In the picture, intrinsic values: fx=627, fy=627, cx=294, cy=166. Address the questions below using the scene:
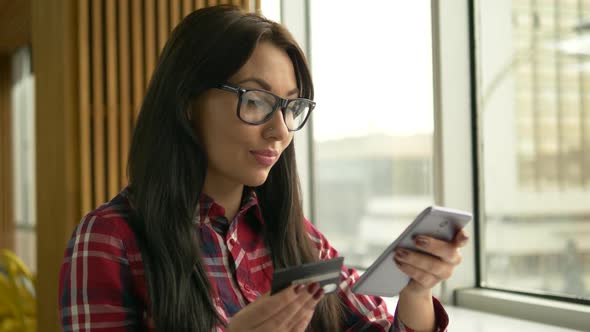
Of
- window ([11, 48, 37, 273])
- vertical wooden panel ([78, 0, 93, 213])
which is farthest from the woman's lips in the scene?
window ([11, 48, 37, 273])

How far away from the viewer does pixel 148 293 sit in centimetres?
135

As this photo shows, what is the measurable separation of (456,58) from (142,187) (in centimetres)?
144

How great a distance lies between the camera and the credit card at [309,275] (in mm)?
1129

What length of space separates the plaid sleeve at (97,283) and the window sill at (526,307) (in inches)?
52.6

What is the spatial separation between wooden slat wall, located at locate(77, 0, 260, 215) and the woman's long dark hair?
1589 mm

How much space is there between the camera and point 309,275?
115 cm

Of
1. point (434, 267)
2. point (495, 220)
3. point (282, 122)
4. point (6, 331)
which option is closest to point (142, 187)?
point (282, 122)

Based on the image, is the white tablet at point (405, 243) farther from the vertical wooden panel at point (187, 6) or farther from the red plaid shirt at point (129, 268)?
the vertical wooden panel at point (187, 6)

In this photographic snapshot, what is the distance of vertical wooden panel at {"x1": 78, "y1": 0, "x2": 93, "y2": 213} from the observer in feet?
9.64

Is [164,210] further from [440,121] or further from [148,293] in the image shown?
[440,121]

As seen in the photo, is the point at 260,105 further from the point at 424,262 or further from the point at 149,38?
the point at 149,38

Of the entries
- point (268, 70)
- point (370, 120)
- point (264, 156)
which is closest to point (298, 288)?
point (264, 156)

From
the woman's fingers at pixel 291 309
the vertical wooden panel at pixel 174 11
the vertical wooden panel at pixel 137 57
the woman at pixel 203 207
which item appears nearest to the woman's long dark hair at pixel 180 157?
the woman at pixel 203 207

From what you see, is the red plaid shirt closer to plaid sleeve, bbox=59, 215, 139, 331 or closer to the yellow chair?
plaid sleeve, bbox=59, 215, 139, 331
